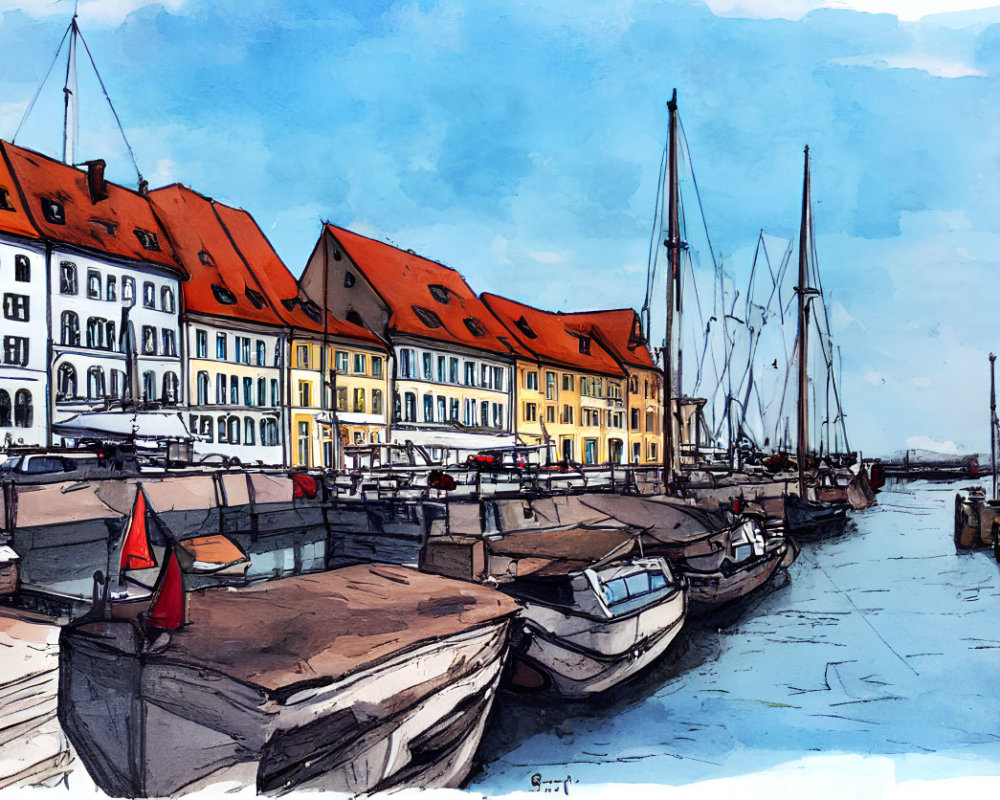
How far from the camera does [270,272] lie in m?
5.93

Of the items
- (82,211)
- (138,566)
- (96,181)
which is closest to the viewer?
(138,566)

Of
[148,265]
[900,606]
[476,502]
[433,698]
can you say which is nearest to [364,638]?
[433,698]

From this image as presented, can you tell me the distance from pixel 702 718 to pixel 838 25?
14.7 ft

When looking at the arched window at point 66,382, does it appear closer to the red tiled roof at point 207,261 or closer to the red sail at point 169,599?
the red tiled roof at point 207,261

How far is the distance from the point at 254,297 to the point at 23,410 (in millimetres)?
1840

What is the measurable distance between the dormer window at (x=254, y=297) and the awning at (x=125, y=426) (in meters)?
1.04

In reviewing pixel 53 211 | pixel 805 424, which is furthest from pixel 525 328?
pixel 53 211

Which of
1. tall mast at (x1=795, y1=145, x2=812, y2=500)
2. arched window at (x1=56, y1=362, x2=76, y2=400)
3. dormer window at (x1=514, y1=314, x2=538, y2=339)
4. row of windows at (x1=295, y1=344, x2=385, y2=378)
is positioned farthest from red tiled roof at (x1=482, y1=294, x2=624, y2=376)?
arched window at (x1=56, y1=362, x2=76, y2=400)

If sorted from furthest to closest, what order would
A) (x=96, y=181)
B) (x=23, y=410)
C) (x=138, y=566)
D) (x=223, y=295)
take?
(x=223, y=295) → (x=96, y=181) → (x=23, y=410) → (x=138, y=566)

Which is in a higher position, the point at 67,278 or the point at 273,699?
the point at 67,278

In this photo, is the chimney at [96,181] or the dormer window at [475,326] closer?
the chimney at [96,181]

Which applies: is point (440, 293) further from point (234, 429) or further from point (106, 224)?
point (106, 224)

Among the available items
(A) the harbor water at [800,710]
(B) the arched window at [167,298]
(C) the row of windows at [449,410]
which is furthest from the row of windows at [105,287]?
(A) the harbor water at [800,710]

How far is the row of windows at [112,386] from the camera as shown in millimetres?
5173
